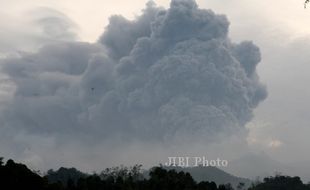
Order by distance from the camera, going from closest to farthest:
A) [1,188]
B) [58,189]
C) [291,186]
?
[1,188] → [58,189] → [291,186]

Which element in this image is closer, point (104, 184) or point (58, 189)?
point (58, 189)

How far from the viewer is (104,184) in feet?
370

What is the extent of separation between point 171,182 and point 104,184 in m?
14.4

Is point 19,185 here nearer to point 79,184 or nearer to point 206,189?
point 79,184

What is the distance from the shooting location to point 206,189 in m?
112

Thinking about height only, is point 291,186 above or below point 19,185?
above

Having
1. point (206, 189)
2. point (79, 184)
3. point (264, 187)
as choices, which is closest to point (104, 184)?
point (79, 184)

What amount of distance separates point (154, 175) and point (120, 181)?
28.3ft

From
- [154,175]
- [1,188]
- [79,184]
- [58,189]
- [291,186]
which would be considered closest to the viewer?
[1,188]

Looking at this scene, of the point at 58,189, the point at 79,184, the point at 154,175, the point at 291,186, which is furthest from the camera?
the point at 291,186

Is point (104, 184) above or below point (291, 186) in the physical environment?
below

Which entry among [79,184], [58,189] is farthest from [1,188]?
[79,184]

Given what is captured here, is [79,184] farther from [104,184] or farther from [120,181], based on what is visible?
[120,181]

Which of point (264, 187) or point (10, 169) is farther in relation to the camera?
point (264, 187)
